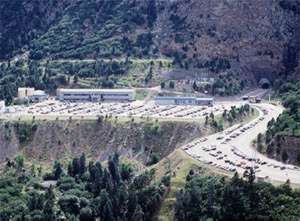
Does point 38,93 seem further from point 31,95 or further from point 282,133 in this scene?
point 282,133

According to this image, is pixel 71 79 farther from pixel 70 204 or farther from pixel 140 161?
pixel 70 204

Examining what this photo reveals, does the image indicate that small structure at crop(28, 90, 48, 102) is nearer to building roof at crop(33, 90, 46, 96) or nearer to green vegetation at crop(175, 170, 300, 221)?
building roof at crop(33, 90, 46, 96)

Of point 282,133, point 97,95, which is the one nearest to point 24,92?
point 97,95

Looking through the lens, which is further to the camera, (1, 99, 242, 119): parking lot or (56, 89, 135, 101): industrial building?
(56, 89, 135, 101): industrial building

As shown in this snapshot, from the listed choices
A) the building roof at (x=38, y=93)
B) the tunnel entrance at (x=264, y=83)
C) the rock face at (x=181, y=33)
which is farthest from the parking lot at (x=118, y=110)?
the rock face at (x=181, y=33)

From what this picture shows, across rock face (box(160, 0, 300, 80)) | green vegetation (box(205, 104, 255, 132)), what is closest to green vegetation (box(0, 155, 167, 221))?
green vegetation (box(205, 104, 255, 132))
